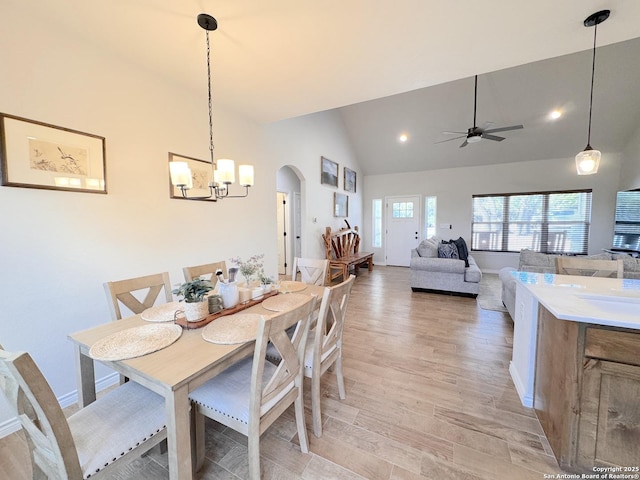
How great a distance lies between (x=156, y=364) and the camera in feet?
3.57

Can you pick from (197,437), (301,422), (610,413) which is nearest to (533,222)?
(610,413)

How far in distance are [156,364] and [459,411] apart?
1.91 m

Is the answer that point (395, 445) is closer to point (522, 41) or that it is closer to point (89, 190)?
point (89, 190)

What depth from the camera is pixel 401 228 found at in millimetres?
7230

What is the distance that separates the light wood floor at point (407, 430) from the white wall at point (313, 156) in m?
2.79

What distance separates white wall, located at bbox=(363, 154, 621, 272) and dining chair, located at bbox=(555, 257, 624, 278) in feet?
14.6

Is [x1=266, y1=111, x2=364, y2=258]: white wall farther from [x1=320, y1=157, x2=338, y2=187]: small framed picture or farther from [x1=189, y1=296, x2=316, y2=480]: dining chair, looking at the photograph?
[x1=189, y1=296, x2=316, y2=480]: dining chair

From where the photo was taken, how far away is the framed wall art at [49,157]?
5.22 feet

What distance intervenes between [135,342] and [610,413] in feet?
7.54

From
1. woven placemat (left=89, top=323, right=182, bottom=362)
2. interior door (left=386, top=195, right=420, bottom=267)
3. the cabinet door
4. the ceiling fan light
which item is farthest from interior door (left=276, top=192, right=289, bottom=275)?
the cabinet door

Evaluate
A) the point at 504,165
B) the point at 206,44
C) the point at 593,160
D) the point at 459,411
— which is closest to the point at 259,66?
the point at 206,44

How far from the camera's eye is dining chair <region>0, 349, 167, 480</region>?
2.63 ft

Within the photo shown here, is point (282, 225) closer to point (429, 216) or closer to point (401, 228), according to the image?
point (401, 228)

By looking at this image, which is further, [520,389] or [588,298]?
[520,389]
